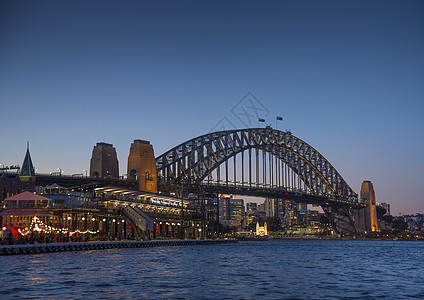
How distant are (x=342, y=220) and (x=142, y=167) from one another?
3286 inches

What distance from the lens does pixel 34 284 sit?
28.4 metres

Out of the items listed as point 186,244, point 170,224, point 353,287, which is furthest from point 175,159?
point 353,287

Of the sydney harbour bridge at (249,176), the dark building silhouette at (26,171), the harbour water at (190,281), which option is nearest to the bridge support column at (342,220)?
the sydney harbour bridge at (249,176)

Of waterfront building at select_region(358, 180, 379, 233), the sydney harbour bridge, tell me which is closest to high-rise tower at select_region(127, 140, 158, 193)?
the sydney harbour bridge

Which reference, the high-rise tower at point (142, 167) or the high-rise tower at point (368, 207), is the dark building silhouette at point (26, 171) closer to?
the high-rise tower at point (142, 167)

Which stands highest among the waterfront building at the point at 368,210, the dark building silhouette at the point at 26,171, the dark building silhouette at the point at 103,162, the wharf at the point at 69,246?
the dark building silhouette at the point at 103,162

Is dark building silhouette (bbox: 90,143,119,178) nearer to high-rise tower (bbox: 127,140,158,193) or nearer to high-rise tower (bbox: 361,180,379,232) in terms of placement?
Answer: high-rise tower (bbox: 127,140,158,193)

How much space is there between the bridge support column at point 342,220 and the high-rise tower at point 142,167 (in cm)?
7050

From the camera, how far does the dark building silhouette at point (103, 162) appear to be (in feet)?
365

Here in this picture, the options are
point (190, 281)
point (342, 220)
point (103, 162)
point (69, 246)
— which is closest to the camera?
point (190, 281)

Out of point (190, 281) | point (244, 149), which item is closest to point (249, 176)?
point (244, 149)

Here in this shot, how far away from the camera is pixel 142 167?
102 meters

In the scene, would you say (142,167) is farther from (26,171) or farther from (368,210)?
(368,210)

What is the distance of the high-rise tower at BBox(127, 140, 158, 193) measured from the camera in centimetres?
10138
